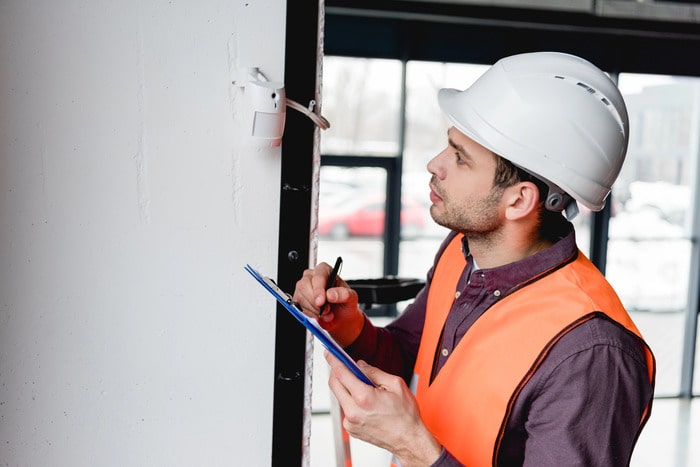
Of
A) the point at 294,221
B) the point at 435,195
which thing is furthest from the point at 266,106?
the point at 435,195

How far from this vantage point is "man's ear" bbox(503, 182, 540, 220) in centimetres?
147

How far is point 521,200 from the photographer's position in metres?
1.49

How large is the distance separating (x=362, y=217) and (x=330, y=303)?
12.4ft

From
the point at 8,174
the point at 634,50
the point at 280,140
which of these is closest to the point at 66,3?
the point at 8,174

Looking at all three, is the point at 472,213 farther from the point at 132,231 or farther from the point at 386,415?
the point at 132,231

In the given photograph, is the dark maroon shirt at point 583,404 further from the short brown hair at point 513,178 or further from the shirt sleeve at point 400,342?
the shirt sleeve at point 400,342

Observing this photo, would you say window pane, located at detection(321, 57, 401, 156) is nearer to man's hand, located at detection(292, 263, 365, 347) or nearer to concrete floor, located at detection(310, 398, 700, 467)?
concrete floor, located at detection(310, 398, 700, 467)

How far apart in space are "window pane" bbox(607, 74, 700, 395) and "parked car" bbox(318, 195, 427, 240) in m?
1.61

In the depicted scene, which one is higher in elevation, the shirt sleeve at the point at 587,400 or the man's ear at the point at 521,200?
the man's ear at the point at 521,200

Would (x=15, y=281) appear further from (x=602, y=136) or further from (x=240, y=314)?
(x=602, y=136)

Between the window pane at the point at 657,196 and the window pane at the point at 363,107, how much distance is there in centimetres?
183

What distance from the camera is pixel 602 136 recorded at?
1400mm

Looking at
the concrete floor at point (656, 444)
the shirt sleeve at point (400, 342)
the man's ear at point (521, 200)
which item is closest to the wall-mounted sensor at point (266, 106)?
the man's ear at point (521, 200)

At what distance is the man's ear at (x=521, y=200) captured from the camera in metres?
1.47
